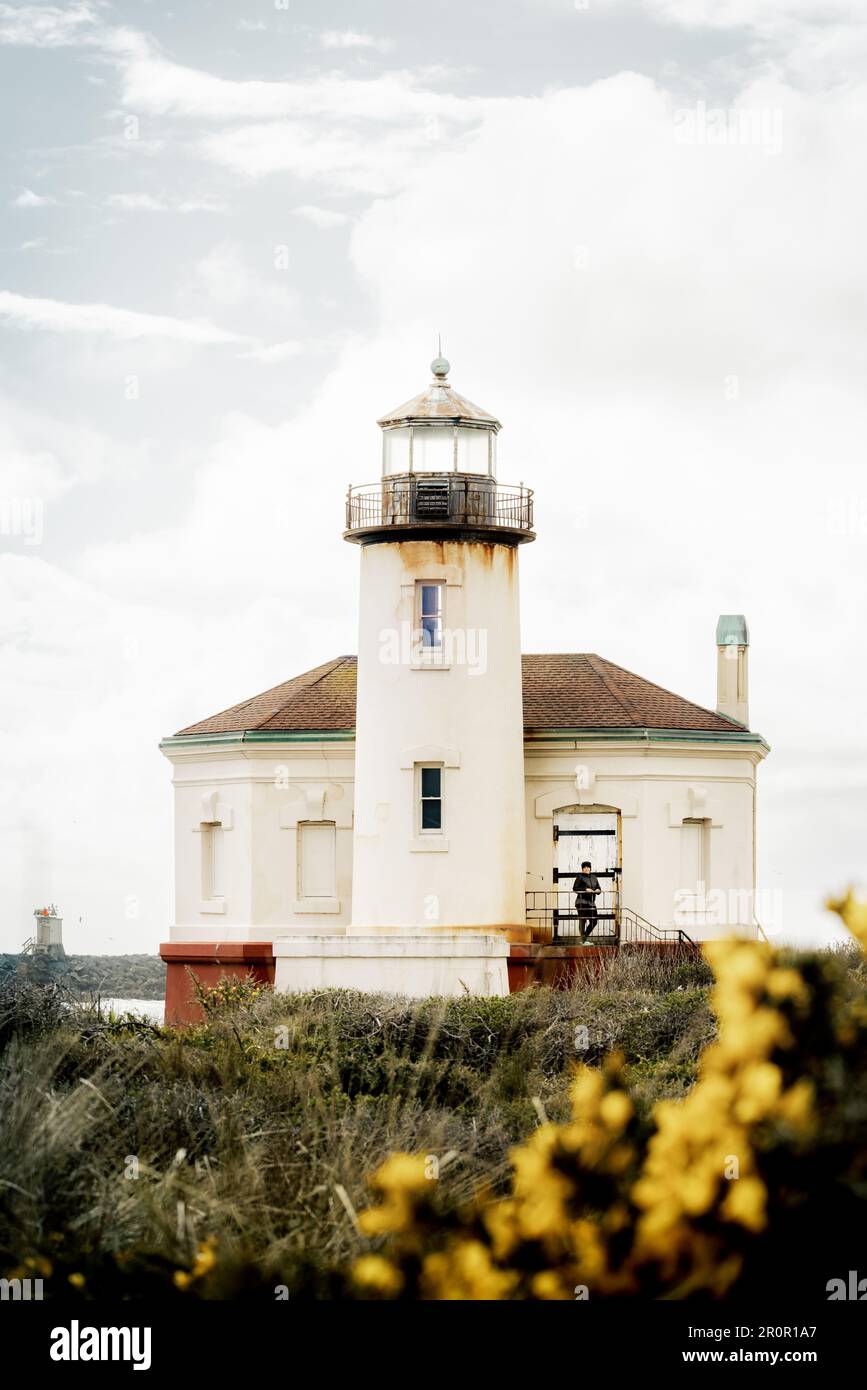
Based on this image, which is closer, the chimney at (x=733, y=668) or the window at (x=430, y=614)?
the window at (x=430, y=614)

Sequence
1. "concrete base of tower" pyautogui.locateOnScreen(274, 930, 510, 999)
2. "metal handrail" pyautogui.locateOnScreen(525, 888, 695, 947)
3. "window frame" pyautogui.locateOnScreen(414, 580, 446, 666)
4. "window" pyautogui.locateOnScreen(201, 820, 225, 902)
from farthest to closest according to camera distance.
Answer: "window" pyautogui.locateOnScreen(201, 820, 225, 902) → "metal handrail" pyautogui.locateOnScreen(525, 888, 695, 947) → "window frame" pyautogui.locateOnScreen(414, 580, 446, 666) → "concrete base of tower" pyautogui.locateOnScreen(274, 930, 510, 999)

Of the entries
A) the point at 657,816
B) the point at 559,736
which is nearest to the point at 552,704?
the point at 559,736

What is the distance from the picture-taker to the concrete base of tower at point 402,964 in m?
29.1

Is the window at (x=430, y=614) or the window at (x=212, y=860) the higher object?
the window at (x=430, y=614)

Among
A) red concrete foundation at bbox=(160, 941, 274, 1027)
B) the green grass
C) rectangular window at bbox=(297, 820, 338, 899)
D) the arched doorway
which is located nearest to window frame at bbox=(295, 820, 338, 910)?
rectangular window at bbox=(297, 820, 338, 899)

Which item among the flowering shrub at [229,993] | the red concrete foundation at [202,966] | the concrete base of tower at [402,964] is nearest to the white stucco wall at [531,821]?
the red concrete foundation at [202,966]

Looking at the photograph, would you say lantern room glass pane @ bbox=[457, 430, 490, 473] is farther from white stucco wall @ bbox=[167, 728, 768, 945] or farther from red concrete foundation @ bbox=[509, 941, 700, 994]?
red concrete foundation @ bbox=[509, 941, 700, 994]

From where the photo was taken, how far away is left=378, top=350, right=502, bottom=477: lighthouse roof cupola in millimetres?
30953

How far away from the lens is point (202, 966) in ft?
107

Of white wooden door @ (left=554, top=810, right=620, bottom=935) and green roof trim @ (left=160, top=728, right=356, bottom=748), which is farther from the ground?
green roof trim @ (left=160, top=728, right=356, bottom=748)

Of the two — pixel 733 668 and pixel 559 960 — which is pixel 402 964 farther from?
pixel 733 668

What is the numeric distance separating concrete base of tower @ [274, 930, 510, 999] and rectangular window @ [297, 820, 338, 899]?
10.9ft

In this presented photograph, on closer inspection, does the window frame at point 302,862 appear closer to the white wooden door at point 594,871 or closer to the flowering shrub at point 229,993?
the flowering shrub at point 229,993

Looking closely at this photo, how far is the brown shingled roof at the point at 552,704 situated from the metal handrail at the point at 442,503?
3.61m
